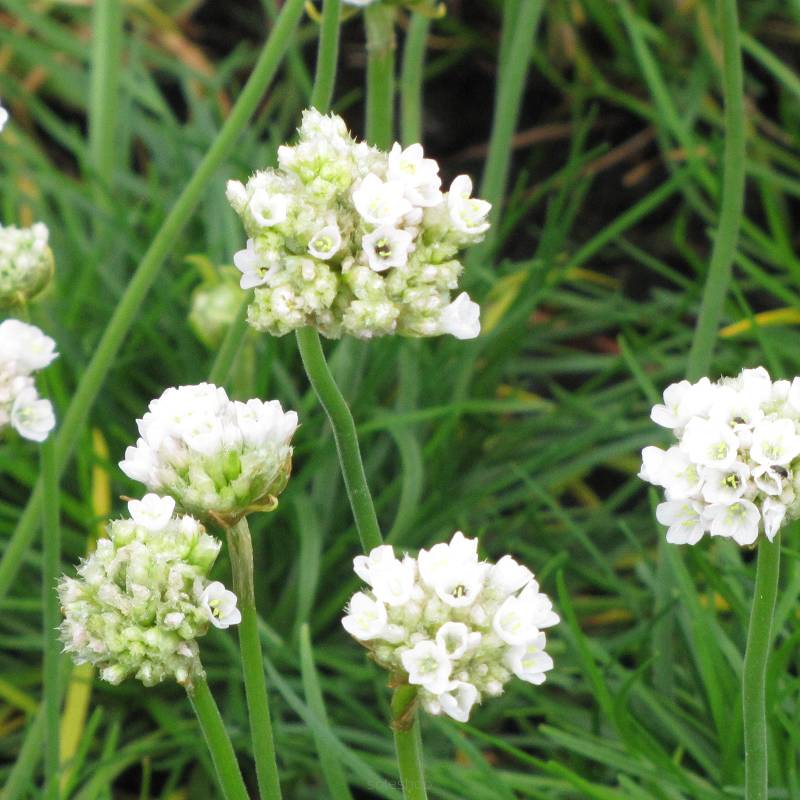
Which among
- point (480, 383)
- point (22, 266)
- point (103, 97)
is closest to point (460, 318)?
point (22, 266)

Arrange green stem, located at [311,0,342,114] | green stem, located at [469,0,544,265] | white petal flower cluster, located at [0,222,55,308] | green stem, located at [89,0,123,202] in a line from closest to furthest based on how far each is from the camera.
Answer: white petal flower cluster, located at [0,222,55,308] < green stem, located at [311,0,342,114] < green stem, located at [469,0,544,265] < green stem, located at [89,0,123,202]

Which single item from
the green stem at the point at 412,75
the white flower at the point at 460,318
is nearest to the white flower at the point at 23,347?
the white flower at the point at 460,318

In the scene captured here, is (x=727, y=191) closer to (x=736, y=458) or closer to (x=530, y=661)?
(x=736, y=458)

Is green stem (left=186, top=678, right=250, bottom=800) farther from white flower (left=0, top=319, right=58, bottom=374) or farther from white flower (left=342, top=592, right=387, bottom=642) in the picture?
white flower (left=0, top=319, right=58, bottom=374)

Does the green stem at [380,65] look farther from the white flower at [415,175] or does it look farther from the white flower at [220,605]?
the white flower at [220,605]

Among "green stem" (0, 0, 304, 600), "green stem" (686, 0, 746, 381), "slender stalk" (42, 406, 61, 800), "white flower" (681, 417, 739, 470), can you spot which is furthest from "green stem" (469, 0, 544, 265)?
"white flower" (681, 417, 739, 470)

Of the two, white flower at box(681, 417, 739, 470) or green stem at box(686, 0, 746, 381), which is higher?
green stem at box(686, 0, 746, 381)

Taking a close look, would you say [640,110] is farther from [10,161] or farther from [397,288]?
[397,288]
